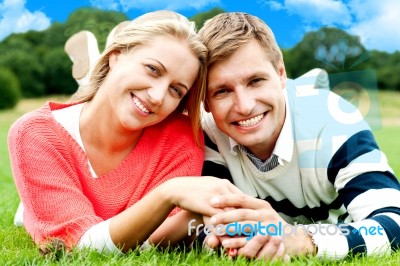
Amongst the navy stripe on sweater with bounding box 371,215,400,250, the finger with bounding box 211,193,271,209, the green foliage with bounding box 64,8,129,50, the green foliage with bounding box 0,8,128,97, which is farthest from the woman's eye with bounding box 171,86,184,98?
the green foliage with bounding box 0,8,128,97

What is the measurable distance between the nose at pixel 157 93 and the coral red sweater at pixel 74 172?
29 centimetres

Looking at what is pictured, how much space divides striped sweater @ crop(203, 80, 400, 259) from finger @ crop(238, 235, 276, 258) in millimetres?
224

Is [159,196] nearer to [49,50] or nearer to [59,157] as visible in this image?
[59,157]

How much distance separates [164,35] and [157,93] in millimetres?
300

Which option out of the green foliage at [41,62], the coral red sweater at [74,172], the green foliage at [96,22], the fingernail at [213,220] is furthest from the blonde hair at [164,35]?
the green foliage at [41,62]

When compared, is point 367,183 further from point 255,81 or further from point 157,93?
point 157,93

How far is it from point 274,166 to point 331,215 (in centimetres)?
39

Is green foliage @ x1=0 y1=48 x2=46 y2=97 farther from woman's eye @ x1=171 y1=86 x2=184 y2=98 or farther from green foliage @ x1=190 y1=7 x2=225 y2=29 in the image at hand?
woman's eye @ x1=171 y1=86 x2=184 y2=98

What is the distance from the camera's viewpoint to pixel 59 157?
2590 millimetres

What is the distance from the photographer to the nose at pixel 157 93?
101 inches

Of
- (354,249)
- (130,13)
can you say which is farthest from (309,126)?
(130,13)

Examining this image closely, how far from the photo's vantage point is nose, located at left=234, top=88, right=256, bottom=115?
264 cm

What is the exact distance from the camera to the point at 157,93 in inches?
101

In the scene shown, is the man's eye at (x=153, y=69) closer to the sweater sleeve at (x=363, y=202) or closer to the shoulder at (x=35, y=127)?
the shoulder at (x=35, y=127)
